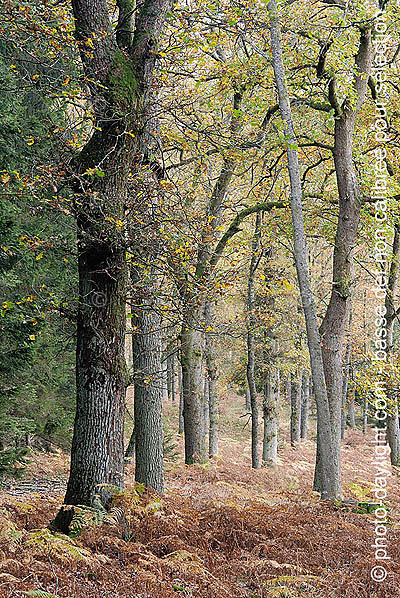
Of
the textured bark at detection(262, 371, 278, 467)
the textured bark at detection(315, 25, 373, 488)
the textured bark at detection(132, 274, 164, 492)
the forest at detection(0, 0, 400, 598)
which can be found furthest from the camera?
the textured bark at detection(262, 371, 278, 467)

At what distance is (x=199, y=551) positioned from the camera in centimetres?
536

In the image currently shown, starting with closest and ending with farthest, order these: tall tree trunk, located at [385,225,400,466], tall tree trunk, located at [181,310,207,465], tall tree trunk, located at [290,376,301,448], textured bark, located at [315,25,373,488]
→ 1. textured bark, located at [315,25,373,488]
2. tall tree trunk, located at [181,310,207,465]
3. tall tree trunk, located at [385,225,400,466]
4. tall tree trunk, located at [290,376,301,448]

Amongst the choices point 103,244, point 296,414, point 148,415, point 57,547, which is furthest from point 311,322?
point 296,414

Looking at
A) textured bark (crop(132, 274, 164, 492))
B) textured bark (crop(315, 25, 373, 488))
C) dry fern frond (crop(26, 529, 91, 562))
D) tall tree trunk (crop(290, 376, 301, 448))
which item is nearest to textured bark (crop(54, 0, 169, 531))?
dry fern frond (crop(26, 529, 91, 562))

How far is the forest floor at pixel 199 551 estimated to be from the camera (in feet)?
13.1

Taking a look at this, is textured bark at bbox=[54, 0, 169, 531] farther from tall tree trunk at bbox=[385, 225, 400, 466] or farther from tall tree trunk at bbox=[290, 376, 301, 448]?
tall tree trunk at bbox=[290, 376, 301, 448]

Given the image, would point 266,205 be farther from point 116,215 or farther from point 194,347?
point 116,215

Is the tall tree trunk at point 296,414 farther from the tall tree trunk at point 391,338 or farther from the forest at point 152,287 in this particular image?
the forest at point 152,287

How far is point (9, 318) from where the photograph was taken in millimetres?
9086

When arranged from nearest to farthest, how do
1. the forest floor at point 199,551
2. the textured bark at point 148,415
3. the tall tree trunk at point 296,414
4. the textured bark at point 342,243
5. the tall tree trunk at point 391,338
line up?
the forest floor at point 199,551 → the textured bark at point 148,415 → the textured bark at point 342,243 → the tall tree trunk at point 391,338 → the tall tree trunk at point 296,414

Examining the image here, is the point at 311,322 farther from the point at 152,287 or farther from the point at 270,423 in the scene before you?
the point at 270,423

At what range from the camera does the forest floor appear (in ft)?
13.1

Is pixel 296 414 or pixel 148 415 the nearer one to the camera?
pixel 148 415

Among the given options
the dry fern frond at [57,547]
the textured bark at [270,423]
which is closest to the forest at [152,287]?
the dry fern frond at [57,547]
